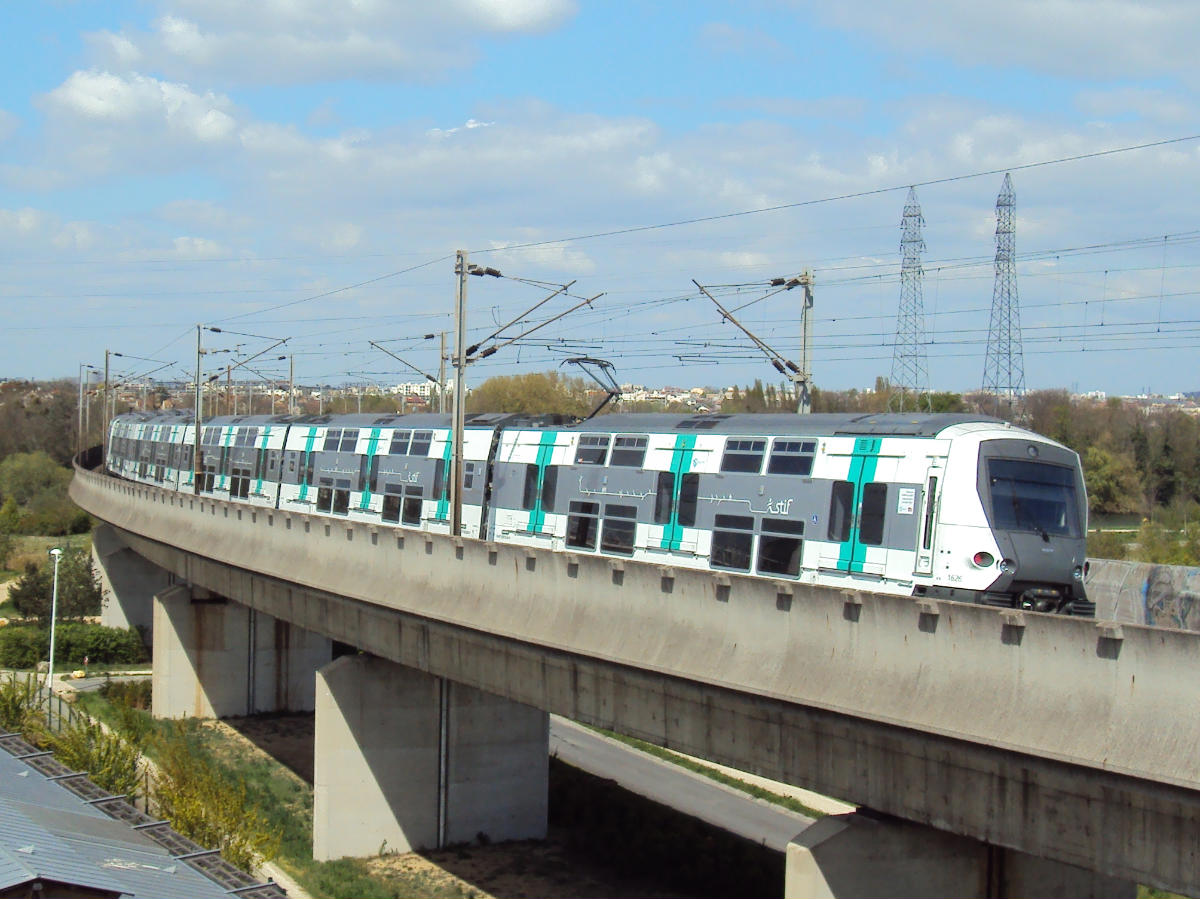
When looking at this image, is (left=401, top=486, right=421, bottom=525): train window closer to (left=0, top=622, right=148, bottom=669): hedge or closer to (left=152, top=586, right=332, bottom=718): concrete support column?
(left=152, top=586, right=332, bottom=718): concrete support column

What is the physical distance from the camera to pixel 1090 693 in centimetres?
1245

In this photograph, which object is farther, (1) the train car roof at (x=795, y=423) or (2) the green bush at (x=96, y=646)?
(2) the green bush at (x=96, y=646)

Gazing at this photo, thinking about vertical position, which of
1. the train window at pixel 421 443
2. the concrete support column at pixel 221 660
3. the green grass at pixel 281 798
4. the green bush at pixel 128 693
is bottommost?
the green bush at pixel 128 693

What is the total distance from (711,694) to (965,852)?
364 centimetres

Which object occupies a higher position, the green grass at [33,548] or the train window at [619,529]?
the train window at [619,529]

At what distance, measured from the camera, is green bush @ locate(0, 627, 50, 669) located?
179 ft

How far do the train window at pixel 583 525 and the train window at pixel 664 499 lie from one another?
171cm

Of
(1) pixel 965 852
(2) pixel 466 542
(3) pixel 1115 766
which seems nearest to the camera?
(3) pixel 1115 766

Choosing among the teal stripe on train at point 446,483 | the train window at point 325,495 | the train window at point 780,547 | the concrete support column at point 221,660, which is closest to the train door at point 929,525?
the train window at point 780,547

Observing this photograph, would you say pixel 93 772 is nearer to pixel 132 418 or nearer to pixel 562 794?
pixel 562 794

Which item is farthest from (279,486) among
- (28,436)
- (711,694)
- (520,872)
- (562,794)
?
(28,436)

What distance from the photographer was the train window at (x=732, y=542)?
70.1ft

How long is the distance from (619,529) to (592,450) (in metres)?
1.96

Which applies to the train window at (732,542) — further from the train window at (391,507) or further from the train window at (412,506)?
the train window at (391,507)
